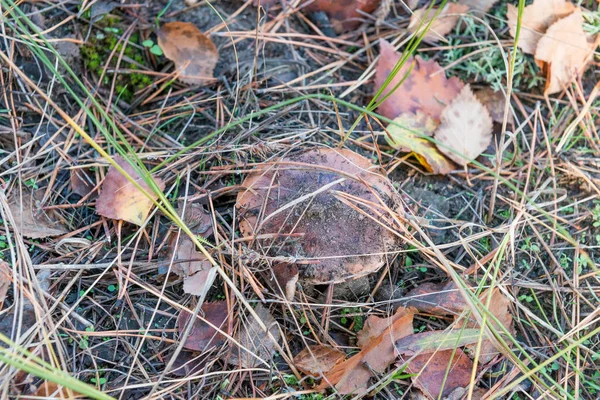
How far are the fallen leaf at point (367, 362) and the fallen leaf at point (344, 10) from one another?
117cm

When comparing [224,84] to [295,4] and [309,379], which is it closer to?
[295,4]

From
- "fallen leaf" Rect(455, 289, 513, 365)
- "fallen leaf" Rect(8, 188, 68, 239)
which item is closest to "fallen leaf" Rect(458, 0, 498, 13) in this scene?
"fallen leaf" Rect(455, 289, 513, 365)

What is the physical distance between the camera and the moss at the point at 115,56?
5.85ft

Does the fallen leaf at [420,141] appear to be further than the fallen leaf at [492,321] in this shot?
Yes

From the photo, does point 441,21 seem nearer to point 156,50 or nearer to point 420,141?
point 420,141

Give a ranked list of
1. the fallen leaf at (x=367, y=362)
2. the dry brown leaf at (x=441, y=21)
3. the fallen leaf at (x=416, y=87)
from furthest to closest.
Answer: the dry brown leaf at (x=441, y=21), the fallen leaf at (x=416, y=87), the fallen leaf at (x=367, y=362)

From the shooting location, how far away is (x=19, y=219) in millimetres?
1501

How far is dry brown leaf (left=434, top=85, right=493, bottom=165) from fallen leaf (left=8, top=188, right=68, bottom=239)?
4.27 ft

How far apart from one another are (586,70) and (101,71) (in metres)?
1.82

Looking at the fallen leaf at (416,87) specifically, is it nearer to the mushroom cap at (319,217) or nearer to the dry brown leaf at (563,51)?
the dry brown leaf at (563,51)

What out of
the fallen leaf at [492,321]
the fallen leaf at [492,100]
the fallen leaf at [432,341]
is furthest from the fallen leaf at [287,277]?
the fallen leaf at [492,100]

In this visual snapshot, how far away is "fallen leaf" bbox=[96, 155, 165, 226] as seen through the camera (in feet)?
5.03

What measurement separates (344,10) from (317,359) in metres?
1.34

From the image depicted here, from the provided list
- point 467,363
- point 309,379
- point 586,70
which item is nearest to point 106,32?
point 309,379
